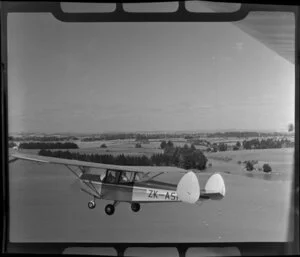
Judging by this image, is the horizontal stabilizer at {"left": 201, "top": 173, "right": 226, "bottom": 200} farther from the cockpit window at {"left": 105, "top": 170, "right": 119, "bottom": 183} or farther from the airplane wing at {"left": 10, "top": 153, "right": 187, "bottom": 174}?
the cockpit window at {"left": 105, "top": 170, "right": 119, "bottom": 183}

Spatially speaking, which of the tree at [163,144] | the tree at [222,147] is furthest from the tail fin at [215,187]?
the tree at [163,144]

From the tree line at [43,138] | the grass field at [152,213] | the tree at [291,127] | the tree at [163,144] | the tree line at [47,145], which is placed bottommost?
the grass field at [152,213]

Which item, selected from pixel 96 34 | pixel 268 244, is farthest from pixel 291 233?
pixel 96 34

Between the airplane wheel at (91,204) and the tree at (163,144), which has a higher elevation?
the tree at (163,144)

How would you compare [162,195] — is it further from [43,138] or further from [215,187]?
[43,138]

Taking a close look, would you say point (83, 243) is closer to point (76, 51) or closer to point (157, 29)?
point (76, 51)

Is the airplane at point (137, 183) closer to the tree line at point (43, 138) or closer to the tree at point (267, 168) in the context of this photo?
the tree line at point (43, 138)

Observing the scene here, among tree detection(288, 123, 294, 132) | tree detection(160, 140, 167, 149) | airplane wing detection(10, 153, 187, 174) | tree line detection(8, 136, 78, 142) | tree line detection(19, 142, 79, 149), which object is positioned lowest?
airplane wing detection(10, 153, 187, 174)

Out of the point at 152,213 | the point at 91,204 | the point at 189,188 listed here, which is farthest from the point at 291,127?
the point at 91,204

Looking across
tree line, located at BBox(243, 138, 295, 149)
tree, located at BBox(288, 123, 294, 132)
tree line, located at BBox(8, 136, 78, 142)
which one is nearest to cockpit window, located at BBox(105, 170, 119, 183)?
tree line, located at BBox(8, 136, 78, 142)
